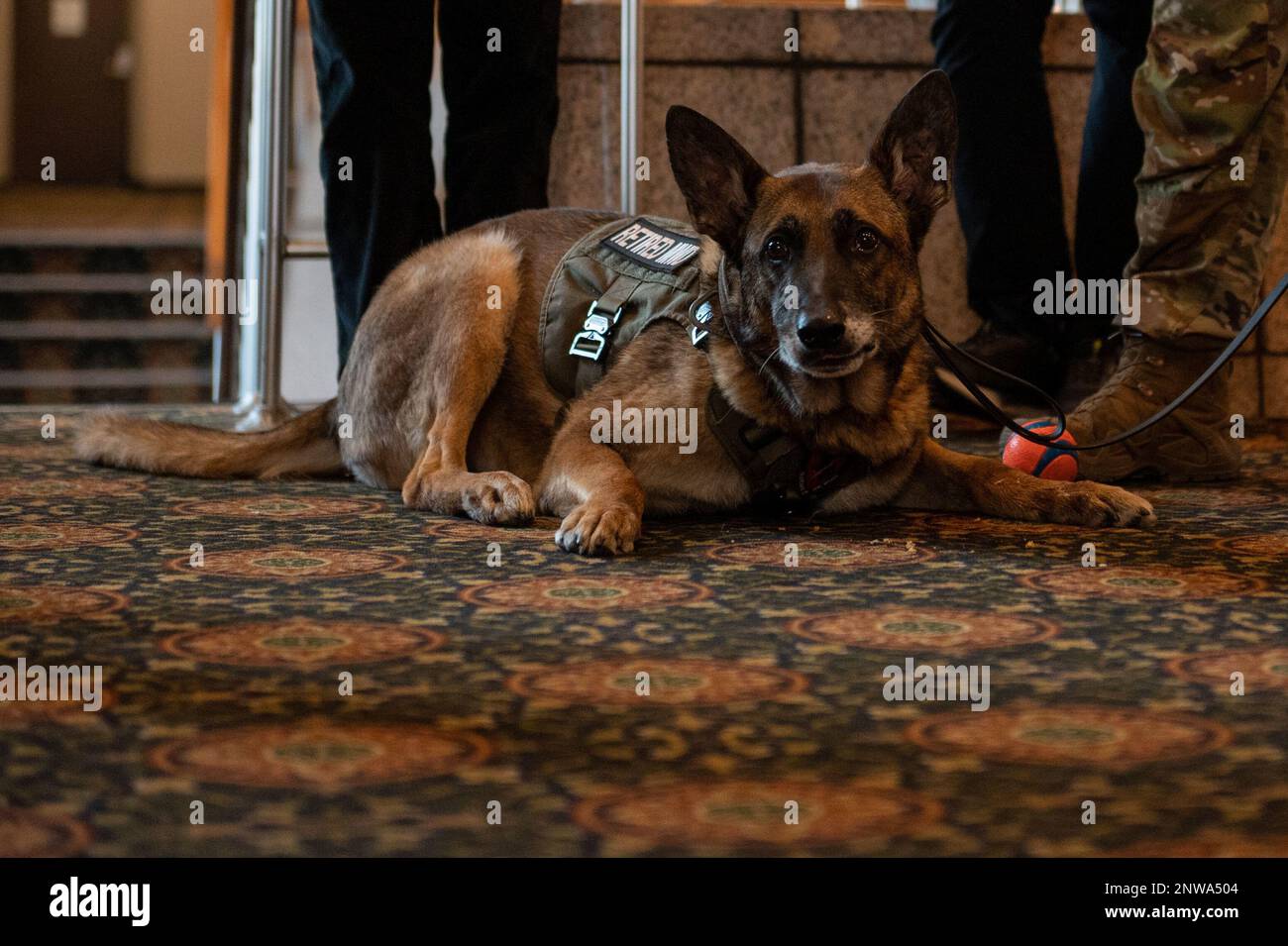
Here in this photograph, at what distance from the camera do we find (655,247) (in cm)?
257

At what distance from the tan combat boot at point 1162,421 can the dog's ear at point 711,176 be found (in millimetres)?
912

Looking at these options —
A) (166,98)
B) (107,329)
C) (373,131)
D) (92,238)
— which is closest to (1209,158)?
(373,131)

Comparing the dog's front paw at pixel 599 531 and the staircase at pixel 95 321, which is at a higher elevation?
the staircase at pixel 95 321

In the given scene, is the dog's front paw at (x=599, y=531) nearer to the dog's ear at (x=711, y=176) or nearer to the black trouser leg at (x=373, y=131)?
the dog's ear at (x=711, y=176)

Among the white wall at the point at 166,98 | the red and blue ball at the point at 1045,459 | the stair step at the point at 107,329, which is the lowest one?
the red and blue ball at the point at 1045,459

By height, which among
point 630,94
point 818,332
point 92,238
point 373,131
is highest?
point 92,238

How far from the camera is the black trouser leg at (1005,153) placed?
11.8ft

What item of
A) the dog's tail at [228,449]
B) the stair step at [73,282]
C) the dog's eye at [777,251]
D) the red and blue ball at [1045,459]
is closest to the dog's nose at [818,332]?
the dog's eye at [777,251]

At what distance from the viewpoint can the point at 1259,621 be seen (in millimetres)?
1626

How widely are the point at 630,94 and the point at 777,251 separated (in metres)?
1.68

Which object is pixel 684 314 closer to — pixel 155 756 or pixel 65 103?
pixel 155 756

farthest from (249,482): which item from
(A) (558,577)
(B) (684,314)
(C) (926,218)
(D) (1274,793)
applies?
(D) (1274,793)

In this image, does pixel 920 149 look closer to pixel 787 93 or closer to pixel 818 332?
pixel 818 332

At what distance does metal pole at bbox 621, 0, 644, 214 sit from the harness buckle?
1276 millimetres
